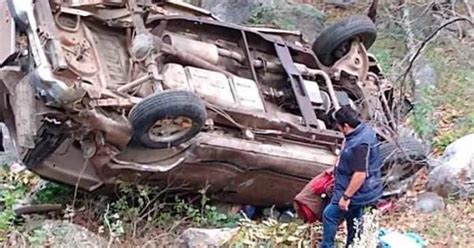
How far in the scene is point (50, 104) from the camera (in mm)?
6867

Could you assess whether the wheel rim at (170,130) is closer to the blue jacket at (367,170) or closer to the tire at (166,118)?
the tire at (166,118)

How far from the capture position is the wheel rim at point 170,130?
726 centimetres

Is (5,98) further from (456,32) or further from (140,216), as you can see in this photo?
(456,32)

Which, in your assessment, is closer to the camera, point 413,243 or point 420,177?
point 413,243

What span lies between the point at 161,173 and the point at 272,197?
4.16ft

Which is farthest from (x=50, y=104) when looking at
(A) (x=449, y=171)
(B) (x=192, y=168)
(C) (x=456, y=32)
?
(C) (x=456, y=32)

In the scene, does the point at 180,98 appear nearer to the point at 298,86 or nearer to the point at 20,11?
the point at 20,11

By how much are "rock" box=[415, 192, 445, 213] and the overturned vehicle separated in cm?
30

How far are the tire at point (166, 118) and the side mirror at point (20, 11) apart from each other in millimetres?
1175

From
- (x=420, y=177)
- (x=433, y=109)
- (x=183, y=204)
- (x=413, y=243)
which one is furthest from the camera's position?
(x=433, y=109)

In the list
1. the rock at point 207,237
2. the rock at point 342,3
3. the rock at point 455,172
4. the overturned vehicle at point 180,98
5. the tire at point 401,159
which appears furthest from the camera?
the rock at point 342,3

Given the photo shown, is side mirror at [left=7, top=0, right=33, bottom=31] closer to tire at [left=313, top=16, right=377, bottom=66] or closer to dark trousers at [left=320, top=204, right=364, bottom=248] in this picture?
dark trousers at [left=320, top=204, right=364, bottom=248]

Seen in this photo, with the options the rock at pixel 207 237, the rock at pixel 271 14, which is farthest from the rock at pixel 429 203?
the rock at pixel 271 14

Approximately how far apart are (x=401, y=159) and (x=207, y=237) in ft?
7.75
